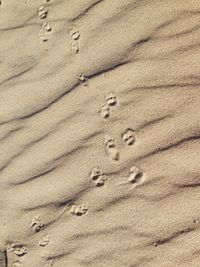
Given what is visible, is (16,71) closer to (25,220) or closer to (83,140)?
(83,140)

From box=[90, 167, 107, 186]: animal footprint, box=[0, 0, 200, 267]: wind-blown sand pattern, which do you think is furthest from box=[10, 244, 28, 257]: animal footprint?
box=[90, 167, 107, 186]: animal footprint

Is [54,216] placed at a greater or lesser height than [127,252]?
greater

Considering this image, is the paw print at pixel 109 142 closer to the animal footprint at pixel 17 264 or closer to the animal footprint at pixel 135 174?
the animal footprint at pixel 135 174

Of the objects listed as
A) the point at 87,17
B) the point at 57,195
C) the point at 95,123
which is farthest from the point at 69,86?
the point at 57,195

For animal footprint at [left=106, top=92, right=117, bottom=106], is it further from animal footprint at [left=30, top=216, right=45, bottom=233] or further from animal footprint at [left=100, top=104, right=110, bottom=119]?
animal footprint at [left=30, top=216, right=45, bottom=233]

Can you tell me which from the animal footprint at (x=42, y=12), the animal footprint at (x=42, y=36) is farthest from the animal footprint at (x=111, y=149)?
the animal footprint at (x=42, y=12)

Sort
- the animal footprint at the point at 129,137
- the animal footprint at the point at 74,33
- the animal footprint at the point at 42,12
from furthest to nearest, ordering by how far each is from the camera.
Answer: the animal footprint at the point at 42,12, the animal footprint at the point at 74,33, the animal footprint at the point at 129,137

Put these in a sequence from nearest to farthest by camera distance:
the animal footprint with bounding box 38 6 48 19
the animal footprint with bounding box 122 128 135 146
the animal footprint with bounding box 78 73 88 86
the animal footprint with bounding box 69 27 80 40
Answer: the animal footprint with bounding box 122 128 135 146 → the animal footprint with bounding box 78 73 88 86 → the animal footprint with bounding box 69 27 80 40 → the animal footprint with bounding box 38 6 48 19
